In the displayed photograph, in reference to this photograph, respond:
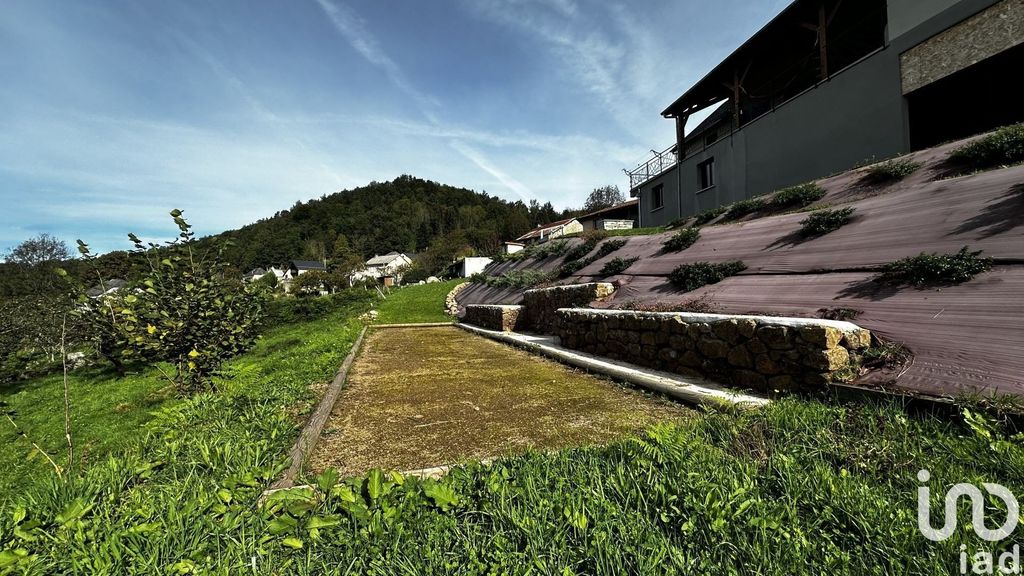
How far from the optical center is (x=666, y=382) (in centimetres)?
461

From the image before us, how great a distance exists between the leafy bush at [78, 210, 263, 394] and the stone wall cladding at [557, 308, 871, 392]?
5.56 m

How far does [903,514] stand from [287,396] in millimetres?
5504

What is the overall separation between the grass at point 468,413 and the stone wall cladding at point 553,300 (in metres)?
→ 2.48

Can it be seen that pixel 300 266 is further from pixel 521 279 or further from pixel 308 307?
pixel 521 279

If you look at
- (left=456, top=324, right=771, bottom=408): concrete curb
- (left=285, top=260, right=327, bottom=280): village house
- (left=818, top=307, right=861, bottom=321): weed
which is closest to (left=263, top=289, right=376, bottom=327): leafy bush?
(left=456, top=324, right=771, bottom=408): concrete curb

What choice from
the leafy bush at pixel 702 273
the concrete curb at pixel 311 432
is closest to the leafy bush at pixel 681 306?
the leafy bush at pixel 702 273

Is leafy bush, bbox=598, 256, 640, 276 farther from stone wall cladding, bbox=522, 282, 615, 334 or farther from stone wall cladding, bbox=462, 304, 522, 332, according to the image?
stone wall cladding, bbox=462, 304, 522, 332

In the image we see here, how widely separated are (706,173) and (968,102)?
28.9ft

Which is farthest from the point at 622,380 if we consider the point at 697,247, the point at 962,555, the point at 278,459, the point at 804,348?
the point at 697,247

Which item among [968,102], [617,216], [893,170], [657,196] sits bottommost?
[893,170]

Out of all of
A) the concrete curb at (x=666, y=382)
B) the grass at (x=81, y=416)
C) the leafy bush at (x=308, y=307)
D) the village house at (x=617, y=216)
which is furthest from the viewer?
the village house at (x=617, y=216)

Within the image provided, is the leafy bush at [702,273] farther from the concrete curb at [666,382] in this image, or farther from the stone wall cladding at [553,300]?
the concrete curb at [666,382]

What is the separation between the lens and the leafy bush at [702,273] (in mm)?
6812

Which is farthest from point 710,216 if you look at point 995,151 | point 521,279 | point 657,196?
point 657,196
